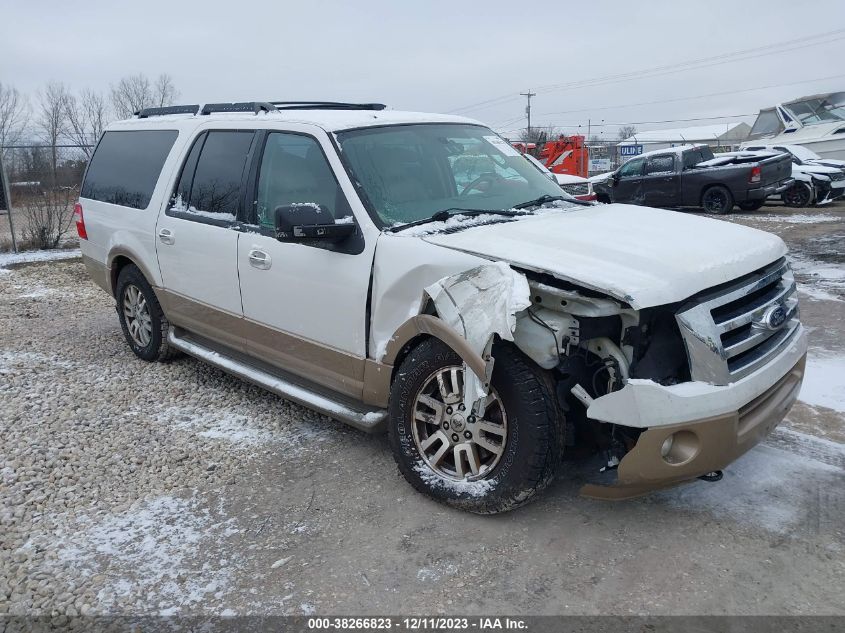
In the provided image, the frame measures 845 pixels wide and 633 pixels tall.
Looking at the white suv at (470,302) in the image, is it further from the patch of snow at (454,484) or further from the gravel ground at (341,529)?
the gravel ground at (341,529)

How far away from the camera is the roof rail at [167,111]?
17.8 feet

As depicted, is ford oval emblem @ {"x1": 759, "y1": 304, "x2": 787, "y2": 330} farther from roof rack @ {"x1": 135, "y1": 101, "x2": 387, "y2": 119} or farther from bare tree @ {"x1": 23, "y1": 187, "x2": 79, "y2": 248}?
bare tree @ {"x1": 23, "y1": 187, "x2": 79, "y2": 248}

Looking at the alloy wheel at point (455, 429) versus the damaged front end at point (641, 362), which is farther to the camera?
the alloy wheel at point (455, 429)

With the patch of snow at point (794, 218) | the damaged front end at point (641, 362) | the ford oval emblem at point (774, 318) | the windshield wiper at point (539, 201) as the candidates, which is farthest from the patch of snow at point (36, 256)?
the patch of snow at point (794, 218)

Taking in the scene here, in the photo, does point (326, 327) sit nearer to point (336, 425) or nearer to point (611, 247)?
point (336, 425)

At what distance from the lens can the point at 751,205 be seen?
16234 mm

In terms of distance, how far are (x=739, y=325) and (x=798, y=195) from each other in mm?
16188

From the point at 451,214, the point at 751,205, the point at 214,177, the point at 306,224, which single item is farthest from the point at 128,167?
the point at 751,205

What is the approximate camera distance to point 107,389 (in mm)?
5398

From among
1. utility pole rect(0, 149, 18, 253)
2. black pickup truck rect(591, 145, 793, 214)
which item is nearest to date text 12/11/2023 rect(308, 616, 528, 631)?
utility pole rect(0, 149, 18, 253)

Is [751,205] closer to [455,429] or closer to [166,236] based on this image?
[166,236]

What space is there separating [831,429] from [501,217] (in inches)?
93.6

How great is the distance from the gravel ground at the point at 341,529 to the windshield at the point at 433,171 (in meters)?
1.51

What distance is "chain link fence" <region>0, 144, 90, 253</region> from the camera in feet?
41.4
